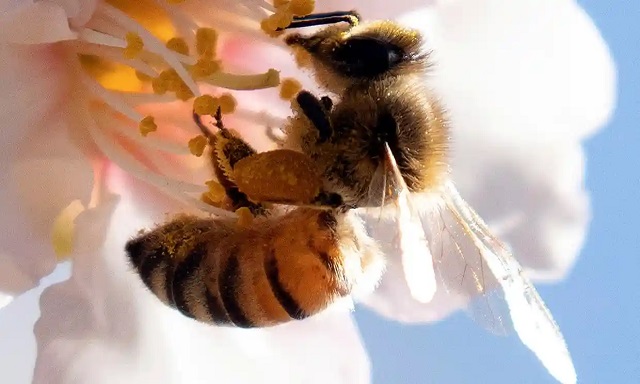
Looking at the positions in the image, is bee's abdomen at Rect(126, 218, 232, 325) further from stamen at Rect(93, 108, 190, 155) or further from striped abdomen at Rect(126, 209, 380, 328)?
stamen at Rect(93, 108, 190, 155)

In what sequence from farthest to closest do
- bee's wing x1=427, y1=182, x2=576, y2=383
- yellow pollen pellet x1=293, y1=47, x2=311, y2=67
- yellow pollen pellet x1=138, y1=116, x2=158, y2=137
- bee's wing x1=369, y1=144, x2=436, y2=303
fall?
yellow pollen pellet x1=138, y1=116, x2=158, y2=137 → yellow pollen pellet x1=293, y1=47, x2=311, y2=67 → bee's wing x1=427, y1=182, x2=576, y2=383 → bee's wing x1=369, y1=144, x2=436, y2=303

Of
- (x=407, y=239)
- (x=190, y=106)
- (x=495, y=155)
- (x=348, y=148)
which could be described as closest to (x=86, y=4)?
(x=190, y=106)

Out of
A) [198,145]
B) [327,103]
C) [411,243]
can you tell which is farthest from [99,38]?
[411,243]

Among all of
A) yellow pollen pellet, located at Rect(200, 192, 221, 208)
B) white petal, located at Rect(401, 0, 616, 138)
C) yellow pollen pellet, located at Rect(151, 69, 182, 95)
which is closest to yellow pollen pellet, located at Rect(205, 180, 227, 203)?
yellow pollen pellet, located at Rect(200, 192, 221, 208)

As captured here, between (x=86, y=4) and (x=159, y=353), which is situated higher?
(x=86, y=4)

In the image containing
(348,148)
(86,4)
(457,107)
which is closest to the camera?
(348,148)

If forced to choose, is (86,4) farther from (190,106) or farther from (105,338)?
(105,338)

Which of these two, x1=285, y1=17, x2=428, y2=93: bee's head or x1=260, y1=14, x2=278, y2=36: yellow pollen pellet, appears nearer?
x1=285, y1=17, x2=428, y2=93: bee's head
